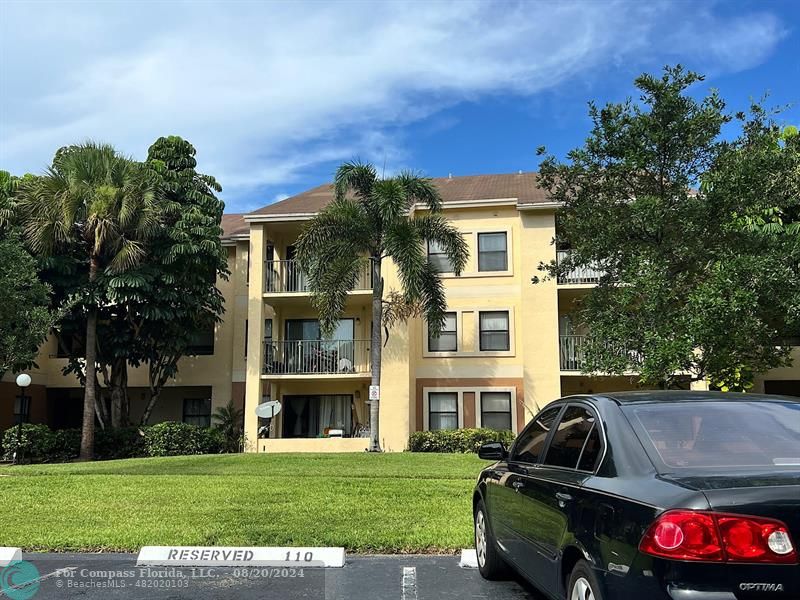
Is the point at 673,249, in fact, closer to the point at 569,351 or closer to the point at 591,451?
the point at 591,451

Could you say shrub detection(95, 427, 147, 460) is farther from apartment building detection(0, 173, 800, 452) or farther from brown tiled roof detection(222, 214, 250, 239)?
brown tiled roof detection(222, 214, 250, 239)

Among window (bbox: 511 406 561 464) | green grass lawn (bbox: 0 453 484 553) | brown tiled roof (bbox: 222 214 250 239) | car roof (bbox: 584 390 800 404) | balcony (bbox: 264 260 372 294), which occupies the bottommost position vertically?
green grass lawn (bbox: 0 453 484 553)

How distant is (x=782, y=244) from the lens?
11.3m

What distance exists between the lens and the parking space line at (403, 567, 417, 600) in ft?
18.0

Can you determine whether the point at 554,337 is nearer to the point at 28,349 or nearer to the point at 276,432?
the point at 276,432

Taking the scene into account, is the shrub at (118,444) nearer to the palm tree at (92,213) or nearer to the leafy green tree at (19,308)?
the palm tree at (92,213)

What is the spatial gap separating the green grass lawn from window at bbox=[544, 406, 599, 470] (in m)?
2.75

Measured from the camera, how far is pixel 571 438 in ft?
14.7

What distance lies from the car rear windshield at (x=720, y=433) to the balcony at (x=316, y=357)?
19642 millimetres

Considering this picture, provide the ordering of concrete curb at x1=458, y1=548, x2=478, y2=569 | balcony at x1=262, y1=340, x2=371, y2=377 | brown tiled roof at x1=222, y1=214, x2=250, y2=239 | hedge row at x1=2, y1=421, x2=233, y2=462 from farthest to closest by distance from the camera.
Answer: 1. brown tiled roof at x1=222, y1=214, x2=250, y2=239
2. balcony at x1=262, y1=340, x2=371, y2=377
3. hedge row at x1=2, y1=421, x2=233, y2=462
4. concrete curb at x1=458, y1=548, x2=478, y2=569

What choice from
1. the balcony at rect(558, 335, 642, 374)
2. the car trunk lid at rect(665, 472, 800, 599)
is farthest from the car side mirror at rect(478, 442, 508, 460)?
the balcony at rect(558, 335, 642, 374)

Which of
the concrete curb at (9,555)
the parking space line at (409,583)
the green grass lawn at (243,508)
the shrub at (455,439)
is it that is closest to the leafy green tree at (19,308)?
the green grass lawn at (243,508)

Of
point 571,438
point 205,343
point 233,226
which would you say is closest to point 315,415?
point 205,343

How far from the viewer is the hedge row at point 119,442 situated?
829 inches
